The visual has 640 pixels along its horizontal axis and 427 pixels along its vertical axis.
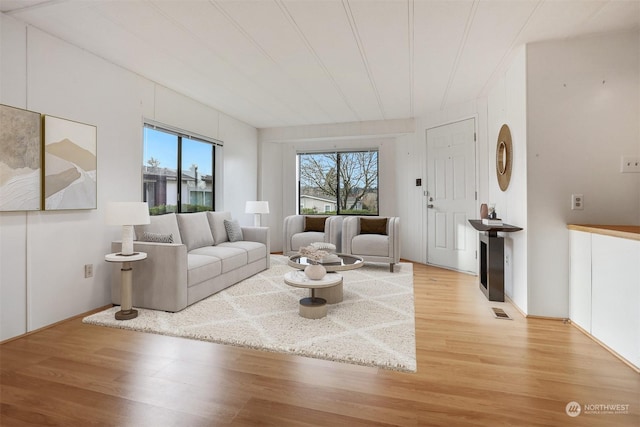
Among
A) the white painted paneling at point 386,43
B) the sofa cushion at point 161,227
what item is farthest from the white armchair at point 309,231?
the white painted paneling at point 386,43

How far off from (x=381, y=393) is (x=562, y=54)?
315 cm

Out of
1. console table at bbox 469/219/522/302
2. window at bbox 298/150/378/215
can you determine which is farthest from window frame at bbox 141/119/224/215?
console table at bbox 469/219/522/302

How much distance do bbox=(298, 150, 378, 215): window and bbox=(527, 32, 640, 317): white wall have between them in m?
3.37

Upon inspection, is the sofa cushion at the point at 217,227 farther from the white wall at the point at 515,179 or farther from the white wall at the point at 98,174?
the white wall at the point at 515,179

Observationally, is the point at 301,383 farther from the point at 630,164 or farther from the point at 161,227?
the point at 630,164

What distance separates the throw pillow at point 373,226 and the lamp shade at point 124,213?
10.8 feet

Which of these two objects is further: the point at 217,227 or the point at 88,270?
the point at 217,227

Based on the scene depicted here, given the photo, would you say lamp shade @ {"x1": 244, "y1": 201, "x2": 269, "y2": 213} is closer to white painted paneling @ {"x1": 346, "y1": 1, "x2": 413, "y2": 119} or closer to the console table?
white painted paneling @ {"x1": 346, "y1": 1, "x2": 413, "y2": 119}

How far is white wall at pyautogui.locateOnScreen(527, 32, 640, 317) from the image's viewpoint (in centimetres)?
258

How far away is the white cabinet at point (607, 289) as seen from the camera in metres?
1.98

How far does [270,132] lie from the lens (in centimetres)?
618

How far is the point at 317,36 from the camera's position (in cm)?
265

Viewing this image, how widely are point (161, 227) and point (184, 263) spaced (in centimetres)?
81

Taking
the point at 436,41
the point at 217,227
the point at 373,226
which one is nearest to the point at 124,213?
the point at 217,227
